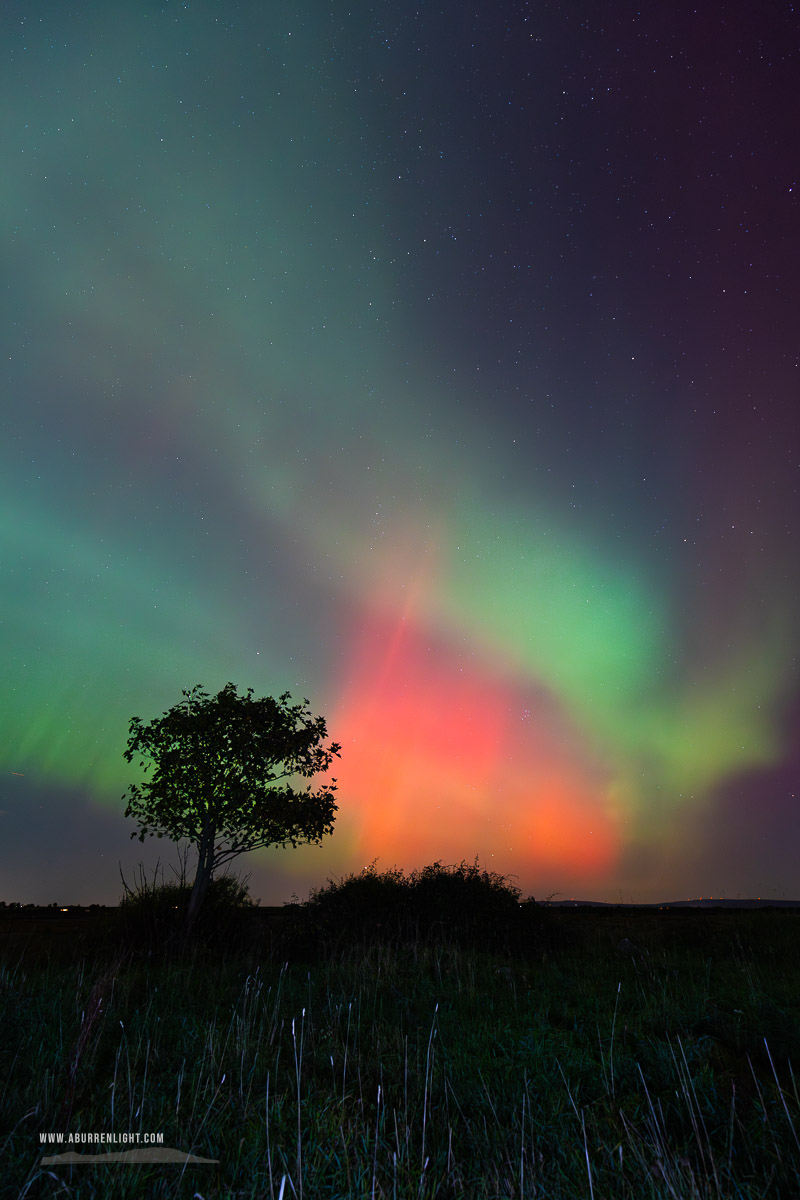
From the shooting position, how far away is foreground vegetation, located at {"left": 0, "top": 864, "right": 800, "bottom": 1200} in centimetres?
414

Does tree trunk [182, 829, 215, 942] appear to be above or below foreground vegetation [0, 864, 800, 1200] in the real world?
above

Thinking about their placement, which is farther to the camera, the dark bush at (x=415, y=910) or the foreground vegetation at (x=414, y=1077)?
the dark bush at (x=415, y=910)

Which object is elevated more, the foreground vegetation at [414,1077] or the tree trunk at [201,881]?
the tree trunk at [201,881]

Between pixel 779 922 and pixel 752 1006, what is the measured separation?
18.0 m

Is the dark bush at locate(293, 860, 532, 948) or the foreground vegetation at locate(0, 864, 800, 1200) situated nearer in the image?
the foreground vegetation at locate(0, 864, 800, 1200)

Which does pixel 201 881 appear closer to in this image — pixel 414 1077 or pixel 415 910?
pixel 415 910

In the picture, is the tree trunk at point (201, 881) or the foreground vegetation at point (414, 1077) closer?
the foreground vegetation at point (414, 1077)

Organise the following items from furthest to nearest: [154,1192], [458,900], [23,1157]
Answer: [458,900]
[23,1157]
[154,1192]

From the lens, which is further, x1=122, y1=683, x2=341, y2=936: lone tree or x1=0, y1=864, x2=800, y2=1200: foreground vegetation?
x1=122, y1=683, x2=341, y2=936: lone tree

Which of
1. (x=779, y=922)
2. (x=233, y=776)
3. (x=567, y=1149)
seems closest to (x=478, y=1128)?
(x=567, y=1149)

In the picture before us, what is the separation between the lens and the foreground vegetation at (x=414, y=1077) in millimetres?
4137

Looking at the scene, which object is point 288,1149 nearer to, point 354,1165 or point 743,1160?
point 354,1165

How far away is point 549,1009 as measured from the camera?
913cm

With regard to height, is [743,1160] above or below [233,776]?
below
